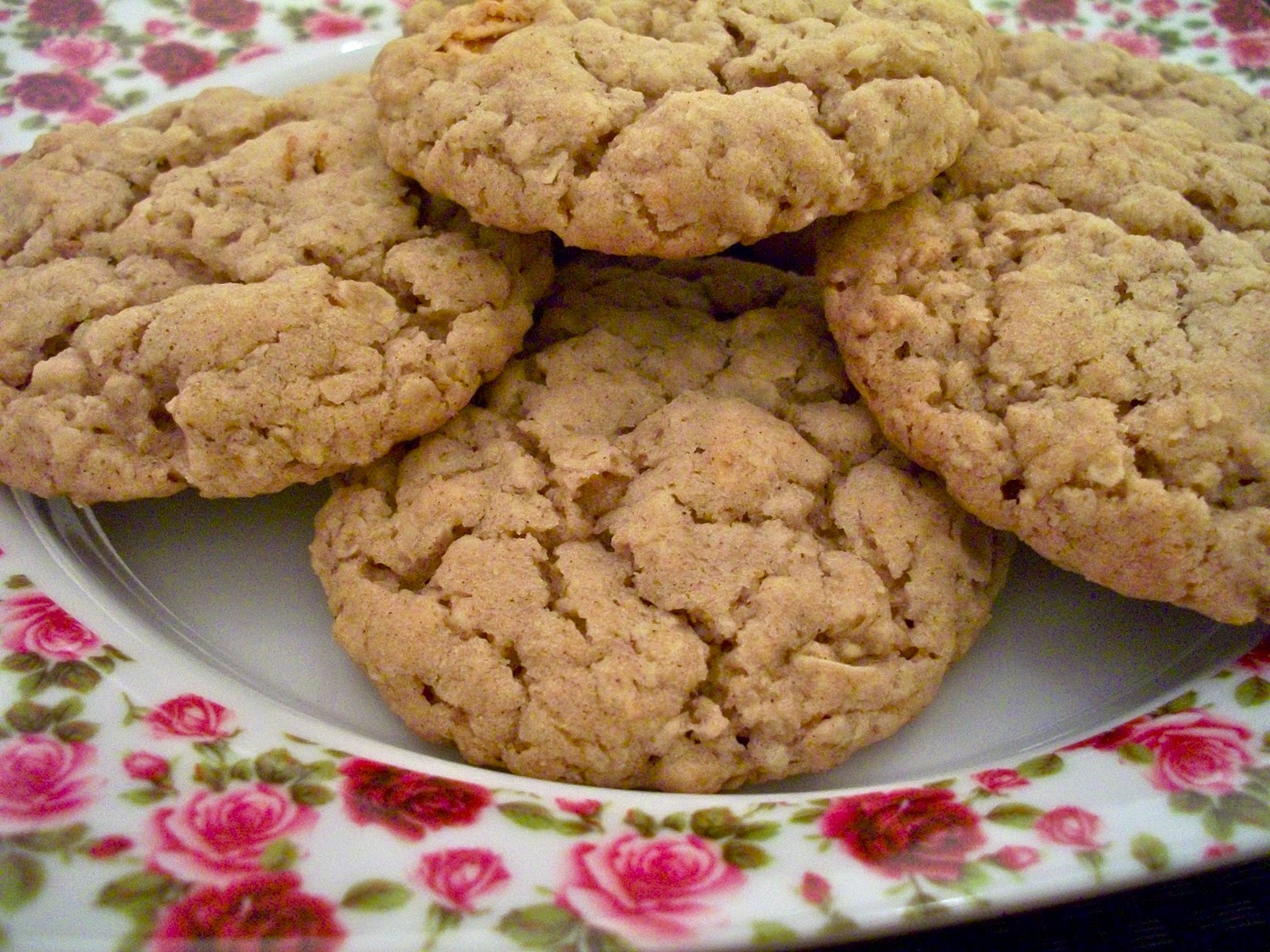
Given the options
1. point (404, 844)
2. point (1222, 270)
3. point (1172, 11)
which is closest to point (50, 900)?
point (404, 844)

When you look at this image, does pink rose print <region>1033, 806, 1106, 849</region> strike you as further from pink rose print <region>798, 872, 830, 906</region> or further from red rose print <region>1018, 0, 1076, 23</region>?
red rose print <region>1018, 0, 1076, 23</region>

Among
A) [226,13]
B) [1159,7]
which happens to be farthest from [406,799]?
[1159,7]

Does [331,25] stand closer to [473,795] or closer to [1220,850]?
[473,795]

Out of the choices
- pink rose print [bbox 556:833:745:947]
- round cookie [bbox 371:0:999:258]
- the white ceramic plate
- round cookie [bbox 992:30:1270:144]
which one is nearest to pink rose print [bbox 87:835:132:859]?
the white ceramic plate

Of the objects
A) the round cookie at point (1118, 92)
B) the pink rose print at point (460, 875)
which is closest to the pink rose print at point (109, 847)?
the pink rose print at point (460, 875)

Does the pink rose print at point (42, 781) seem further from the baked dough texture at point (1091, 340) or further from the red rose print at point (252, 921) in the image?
the baked dough texture at point (1091, 340)
